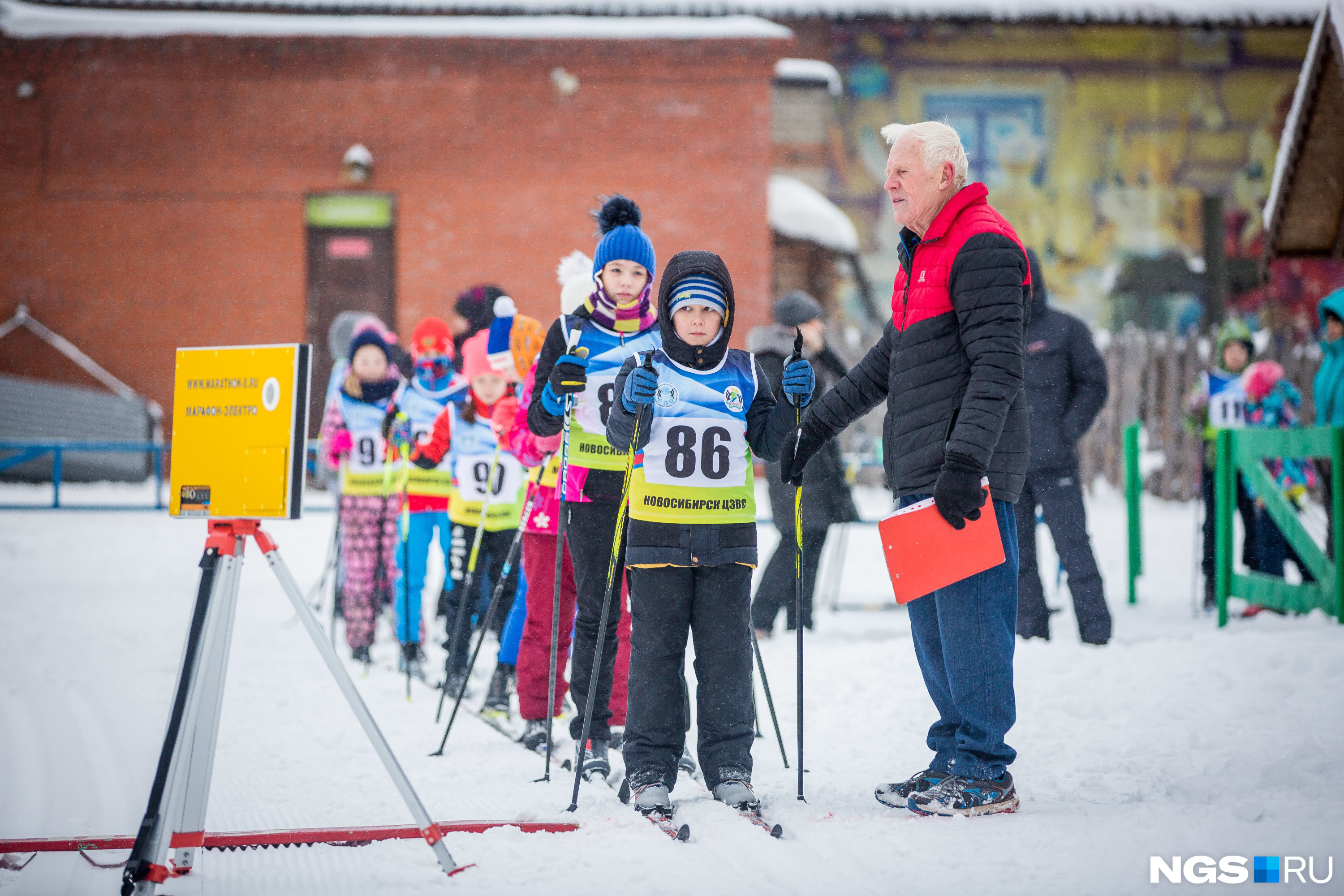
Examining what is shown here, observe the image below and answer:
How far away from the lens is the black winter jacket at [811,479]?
6449mm

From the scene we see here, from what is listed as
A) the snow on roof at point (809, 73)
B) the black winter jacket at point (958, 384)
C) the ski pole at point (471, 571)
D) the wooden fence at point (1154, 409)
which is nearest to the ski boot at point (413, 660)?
the ski pole at point (471, 571)

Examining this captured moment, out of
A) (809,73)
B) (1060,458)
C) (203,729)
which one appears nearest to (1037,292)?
(1060,458)

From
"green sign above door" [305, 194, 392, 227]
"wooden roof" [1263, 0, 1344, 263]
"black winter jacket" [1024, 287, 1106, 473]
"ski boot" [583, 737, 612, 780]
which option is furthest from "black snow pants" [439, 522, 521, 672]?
"green sign above door" [305, 194, 392, 227]

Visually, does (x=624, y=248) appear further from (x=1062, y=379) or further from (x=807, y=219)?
(x=807, y=219)

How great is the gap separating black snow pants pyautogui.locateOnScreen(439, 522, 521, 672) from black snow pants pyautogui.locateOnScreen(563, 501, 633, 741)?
0.91 metres

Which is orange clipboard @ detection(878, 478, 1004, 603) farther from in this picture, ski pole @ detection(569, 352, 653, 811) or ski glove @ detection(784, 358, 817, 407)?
ski pole @ detection(569, 352, 653, 811)

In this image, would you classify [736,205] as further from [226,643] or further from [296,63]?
[226,643]

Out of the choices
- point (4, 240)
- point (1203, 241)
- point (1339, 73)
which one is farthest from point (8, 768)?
point (1203, 241)

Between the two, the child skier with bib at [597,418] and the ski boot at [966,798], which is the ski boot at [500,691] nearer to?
the child skier with bib at [597,418]

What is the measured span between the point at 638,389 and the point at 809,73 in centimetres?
1771

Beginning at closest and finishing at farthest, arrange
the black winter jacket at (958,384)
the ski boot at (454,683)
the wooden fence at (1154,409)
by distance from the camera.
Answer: the black winter jacket at (958,384), the ski boot at (454,683), the wooden fence at (1154,409)

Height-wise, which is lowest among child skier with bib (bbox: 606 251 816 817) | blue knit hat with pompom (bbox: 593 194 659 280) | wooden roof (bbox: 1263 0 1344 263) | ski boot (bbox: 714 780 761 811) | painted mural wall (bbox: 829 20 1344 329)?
ski boot (bbox: 714 780 761 811)

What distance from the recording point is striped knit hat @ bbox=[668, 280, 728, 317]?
134 inches

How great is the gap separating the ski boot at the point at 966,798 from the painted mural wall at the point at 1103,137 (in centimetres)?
1790
